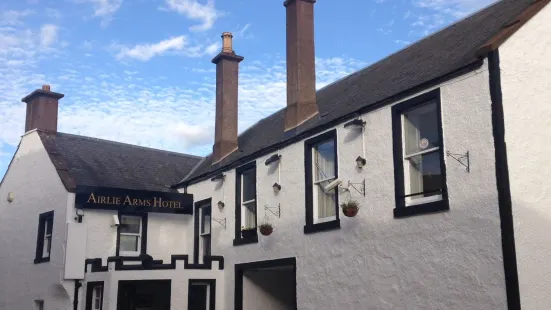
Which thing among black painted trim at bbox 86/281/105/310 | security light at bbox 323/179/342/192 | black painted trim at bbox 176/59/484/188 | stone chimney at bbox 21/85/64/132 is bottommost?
black painted trim at bbox 86/281/105/310

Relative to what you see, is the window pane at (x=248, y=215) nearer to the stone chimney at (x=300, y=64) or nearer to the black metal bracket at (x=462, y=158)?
the stone chimney at (x=300, y=64)

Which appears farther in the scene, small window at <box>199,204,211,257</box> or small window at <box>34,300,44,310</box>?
small window at <box>34,300,44,310</box>

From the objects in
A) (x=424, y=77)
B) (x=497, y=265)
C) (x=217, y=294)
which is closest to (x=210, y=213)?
(x=217, y=294)

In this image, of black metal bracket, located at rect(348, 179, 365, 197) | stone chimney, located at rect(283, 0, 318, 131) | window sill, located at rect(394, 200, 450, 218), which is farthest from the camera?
stone chimney, located at rect(283, 0, 318, 131)

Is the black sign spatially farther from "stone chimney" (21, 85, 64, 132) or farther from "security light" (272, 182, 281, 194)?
"security light" (272, 182, 281, 194)

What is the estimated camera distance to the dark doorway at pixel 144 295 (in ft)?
52.8

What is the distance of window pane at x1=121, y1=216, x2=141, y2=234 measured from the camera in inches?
749

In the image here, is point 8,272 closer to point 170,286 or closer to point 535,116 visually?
point 170,286

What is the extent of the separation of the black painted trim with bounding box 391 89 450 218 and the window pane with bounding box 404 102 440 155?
13 cm

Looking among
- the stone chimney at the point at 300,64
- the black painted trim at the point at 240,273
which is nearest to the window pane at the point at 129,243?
the black painted trim at the point at 240,273

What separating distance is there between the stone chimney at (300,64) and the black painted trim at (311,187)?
1615 millimetres

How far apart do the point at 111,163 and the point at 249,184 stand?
21.1ft

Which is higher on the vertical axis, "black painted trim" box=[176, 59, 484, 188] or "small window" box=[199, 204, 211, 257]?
"black painted trim" box=[176, 59, 484, 188]

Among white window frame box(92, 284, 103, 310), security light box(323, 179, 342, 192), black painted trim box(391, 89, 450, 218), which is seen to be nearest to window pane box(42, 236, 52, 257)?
white window frame box(92, 284, 103, 310)
